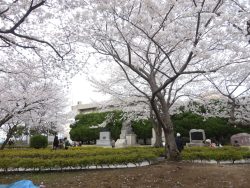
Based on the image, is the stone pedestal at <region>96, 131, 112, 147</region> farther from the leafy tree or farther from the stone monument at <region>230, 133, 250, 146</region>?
the stone monument at <region>230, 133, 250, 146</region>

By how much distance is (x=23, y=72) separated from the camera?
35.8 ft

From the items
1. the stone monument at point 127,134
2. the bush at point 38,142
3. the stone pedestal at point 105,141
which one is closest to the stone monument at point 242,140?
the stone monument at point 127,134

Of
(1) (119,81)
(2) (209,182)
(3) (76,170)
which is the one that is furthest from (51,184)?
(1) (119,81)

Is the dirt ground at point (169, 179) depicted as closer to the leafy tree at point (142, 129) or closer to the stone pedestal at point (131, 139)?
the stone pedestal at point (131, 139)

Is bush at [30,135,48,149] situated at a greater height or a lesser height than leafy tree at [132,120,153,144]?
lesser

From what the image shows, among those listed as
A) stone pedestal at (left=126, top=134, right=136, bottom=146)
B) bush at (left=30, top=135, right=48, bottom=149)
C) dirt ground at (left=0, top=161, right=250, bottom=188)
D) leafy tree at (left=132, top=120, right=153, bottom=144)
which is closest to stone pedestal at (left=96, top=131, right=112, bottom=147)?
stone pedestal at (left=126, top=134, right=136, bottom=146)

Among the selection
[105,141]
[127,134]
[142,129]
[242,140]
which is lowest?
Result: [242,140]

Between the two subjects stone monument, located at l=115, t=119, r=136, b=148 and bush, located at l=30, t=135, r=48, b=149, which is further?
stone monument, located at l=115, t=119, r=136, b=148

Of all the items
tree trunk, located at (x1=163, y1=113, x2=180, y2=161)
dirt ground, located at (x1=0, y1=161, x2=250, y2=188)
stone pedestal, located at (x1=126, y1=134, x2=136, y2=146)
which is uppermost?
stone pedestal, located at (x1=126, y1=134, x2=136, y2=146)

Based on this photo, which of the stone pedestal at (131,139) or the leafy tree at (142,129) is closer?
the stone pedestal at (131,139)

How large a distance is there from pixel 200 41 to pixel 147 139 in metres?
28.0

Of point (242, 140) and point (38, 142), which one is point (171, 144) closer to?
point (242, 140)

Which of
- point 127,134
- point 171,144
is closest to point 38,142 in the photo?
point 127,134

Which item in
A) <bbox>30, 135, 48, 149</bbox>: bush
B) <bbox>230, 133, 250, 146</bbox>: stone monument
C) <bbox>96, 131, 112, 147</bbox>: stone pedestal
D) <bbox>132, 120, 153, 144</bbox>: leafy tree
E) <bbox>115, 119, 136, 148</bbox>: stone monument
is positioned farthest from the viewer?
<bbox>132, 120, 153, 144</bbox>: leafy tree
